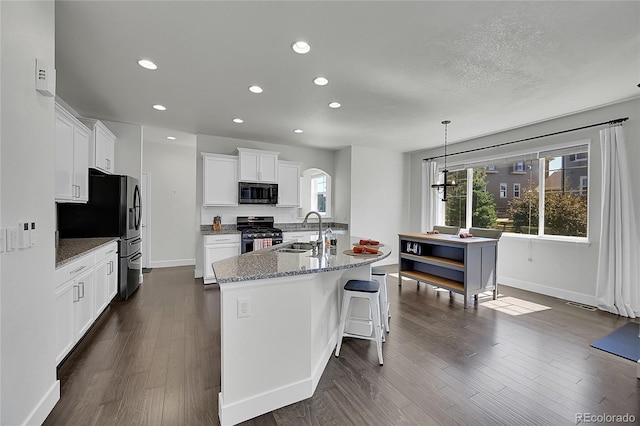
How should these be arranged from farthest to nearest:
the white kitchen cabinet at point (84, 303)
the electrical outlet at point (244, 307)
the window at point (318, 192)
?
the window at point (318, 192), the white kitchen cabinet at point (84, 303), the electrical outlet at point (244, 307)

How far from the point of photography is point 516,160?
4.75 m

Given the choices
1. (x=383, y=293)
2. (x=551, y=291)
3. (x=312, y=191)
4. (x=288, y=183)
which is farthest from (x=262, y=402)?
(x=312, y=191)

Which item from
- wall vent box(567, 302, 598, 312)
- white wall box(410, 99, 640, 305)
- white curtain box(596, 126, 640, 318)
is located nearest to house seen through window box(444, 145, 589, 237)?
white wall box(410, 99, 640, 305)

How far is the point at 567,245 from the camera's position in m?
4.12

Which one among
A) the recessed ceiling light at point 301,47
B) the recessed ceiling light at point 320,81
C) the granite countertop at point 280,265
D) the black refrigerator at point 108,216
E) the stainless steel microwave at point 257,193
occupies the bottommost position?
the granite countertop at point 280,265

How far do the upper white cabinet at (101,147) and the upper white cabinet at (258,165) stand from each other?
1906 mm

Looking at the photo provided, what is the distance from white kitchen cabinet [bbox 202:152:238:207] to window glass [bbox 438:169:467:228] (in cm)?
438

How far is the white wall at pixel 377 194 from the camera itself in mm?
6066

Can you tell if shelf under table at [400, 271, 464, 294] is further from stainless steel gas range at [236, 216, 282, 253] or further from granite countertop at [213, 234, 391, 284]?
stainless steel gas range at [236, 216, 282, 253]

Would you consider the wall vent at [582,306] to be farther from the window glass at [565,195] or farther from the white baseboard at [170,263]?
the white baseboard at [170,263]

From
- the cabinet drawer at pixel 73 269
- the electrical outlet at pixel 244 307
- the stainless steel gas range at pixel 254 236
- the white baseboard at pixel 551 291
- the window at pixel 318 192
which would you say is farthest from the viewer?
the window at pixel 318 192

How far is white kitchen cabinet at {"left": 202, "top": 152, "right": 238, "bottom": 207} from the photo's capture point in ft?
16.4

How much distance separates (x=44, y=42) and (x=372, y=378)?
10.5 feet

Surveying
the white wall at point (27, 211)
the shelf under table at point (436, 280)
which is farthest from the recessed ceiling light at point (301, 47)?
the shelf under table at point (436, 280)
